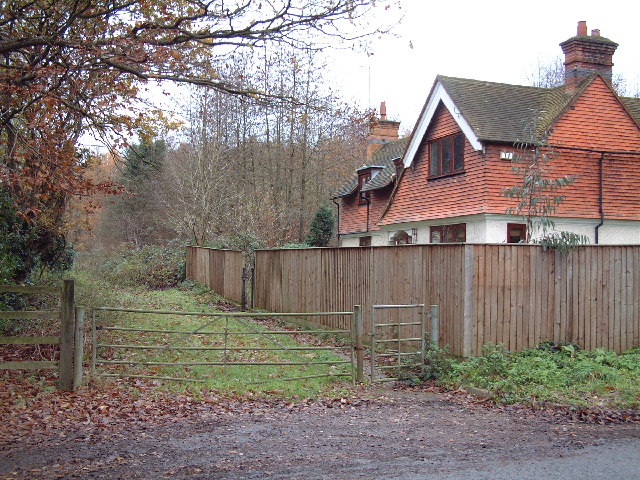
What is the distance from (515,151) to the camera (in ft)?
61.7

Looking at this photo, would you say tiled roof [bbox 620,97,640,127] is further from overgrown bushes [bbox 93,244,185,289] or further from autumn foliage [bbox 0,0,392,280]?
overgrown bushes [bbox 93,244,185,289]

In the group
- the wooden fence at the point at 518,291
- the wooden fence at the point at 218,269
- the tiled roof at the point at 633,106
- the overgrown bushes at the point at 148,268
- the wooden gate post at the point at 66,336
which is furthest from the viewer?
the overgrown bushes at the point at 148,268

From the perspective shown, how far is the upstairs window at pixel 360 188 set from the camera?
96.6 ft

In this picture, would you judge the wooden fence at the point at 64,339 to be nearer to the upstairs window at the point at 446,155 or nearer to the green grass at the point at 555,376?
the green grass at the point at 555,376

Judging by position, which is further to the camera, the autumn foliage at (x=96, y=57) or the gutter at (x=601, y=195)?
the gutter at (x=601, y=195)

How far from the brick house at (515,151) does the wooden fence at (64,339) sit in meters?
13.0

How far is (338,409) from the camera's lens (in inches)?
354

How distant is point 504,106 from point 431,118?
2.47 meters

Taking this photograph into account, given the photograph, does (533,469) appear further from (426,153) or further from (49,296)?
(426,153)

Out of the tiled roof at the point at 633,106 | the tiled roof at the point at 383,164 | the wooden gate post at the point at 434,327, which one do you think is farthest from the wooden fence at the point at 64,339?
the tiled roof at the point at 633,106

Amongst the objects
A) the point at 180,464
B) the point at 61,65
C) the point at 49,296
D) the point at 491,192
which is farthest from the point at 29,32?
the point at 491,192

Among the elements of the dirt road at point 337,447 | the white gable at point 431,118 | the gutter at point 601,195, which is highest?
the white gable at point 431,118

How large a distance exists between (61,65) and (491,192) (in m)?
13.3

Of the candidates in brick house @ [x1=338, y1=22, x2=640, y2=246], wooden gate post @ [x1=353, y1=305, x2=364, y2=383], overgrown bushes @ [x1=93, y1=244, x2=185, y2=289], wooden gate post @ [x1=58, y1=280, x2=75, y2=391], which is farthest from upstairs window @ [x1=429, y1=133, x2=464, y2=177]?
overgrown bushes @ [x1=93, y1=244, x2=185, y2=289]
